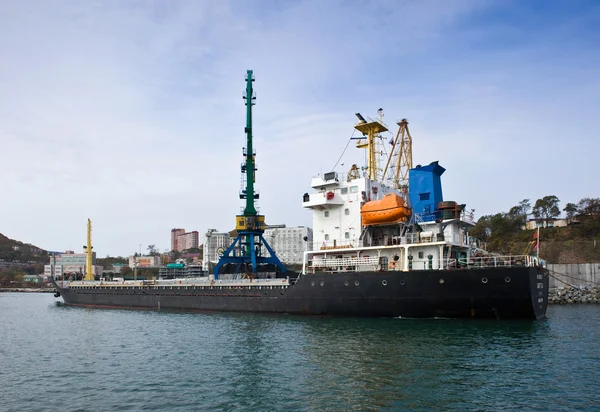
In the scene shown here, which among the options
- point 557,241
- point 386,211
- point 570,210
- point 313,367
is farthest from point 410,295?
point 570,210

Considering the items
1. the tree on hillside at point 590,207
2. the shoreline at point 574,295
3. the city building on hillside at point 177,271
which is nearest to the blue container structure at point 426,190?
the shoreline at point 574,295

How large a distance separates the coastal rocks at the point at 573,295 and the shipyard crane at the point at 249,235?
86.4 ft

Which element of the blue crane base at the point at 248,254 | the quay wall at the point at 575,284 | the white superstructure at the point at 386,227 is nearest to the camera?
the white superstructure at the point at 386,227

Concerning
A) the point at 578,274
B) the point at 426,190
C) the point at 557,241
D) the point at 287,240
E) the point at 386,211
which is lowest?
the point at 578,274

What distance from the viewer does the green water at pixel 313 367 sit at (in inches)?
492

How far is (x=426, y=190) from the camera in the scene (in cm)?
2922

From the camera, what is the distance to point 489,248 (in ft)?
227

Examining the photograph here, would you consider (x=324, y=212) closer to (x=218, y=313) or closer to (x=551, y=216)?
(x=218, y=313)

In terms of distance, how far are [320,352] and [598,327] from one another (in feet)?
52.6

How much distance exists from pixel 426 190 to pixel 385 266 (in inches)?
218

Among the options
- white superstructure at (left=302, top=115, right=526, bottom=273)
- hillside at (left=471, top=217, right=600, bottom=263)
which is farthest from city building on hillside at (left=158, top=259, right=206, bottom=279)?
hillside at (left=471, top=217, right=600, bottom=263)

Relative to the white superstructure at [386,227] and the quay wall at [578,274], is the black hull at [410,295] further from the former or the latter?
the quay wall at [578,274]

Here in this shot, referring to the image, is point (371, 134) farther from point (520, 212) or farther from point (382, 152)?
point (520, 212)

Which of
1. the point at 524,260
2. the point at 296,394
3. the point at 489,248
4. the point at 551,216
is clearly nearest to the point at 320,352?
the point at 296,394
